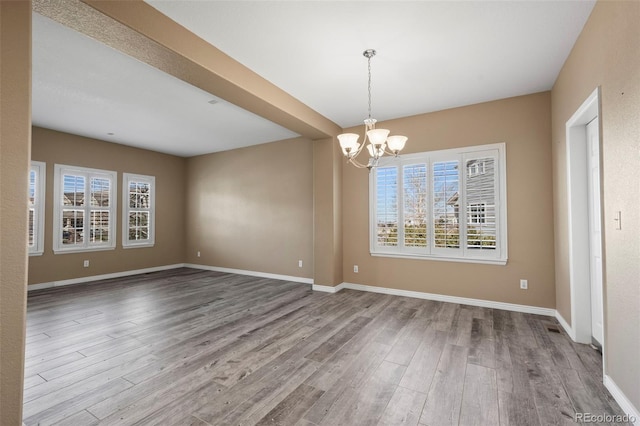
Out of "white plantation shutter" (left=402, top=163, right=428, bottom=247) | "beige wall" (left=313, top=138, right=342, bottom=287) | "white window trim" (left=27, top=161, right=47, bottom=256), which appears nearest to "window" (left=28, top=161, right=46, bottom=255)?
"white window trim" (left=27, top=161, right=47, bottom=256)

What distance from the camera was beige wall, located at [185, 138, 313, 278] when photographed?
19.3ft

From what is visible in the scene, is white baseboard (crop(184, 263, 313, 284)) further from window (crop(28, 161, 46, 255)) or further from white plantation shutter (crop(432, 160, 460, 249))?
window (crop(28, 161, 46, 255))

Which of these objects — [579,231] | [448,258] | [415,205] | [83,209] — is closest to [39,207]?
[83,209]

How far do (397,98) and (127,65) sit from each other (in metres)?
3.32

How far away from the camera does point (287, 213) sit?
6.07 meters

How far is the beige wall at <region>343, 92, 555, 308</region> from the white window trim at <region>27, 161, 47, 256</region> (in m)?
6.44

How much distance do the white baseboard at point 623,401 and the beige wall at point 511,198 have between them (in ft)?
5.89

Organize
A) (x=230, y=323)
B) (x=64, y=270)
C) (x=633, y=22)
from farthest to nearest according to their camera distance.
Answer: (x=64, y=270)
(x=230, y=323)
(x=633, y=22)

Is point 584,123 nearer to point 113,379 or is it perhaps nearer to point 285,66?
point 285,66

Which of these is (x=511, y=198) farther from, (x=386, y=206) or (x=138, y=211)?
(x=138, y=211)

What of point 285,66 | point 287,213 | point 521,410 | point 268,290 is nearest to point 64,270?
point 268,290

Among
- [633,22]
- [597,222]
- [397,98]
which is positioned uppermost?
[397,98]

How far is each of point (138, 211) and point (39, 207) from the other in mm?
1773

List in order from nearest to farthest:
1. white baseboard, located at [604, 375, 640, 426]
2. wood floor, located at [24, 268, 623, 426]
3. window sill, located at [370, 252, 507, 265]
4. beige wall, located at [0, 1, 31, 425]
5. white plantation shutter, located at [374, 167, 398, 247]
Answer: beige wall, located at [0, 1, 31, 425], white baseboard, located at [604, 375, 640, 426], wood floor, located at [24, 268, 623, 426], window sill, located at [370, 252, 507, 265], white plantation shutter, located at [374, 167, 398, 247]
